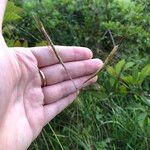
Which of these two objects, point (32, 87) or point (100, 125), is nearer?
point (32, 87)

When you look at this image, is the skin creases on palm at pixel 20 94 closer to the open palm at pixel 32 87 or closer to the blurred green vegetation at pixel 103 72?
the open palm at pixel 32 87

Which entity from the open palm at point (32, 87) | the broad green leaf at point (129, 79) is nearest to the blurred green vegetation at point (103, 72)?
the broad green leaf at point (129, 79)

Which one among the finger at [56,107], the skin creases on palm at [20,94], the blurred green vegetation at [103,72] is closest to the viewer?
the skin creases on palm at [20,94]

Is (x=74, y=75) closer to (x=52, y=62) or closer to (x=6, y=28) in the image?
(x=52, y=62)

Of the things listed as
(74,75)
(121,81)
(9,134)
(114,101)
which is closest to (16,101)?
(9,134)

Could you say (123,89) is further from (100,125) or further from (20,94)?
(20,94)

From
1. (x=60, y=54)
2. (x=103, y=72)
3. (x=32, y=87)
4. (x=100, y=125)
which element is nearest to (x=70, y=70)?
(x=60, y=54)
